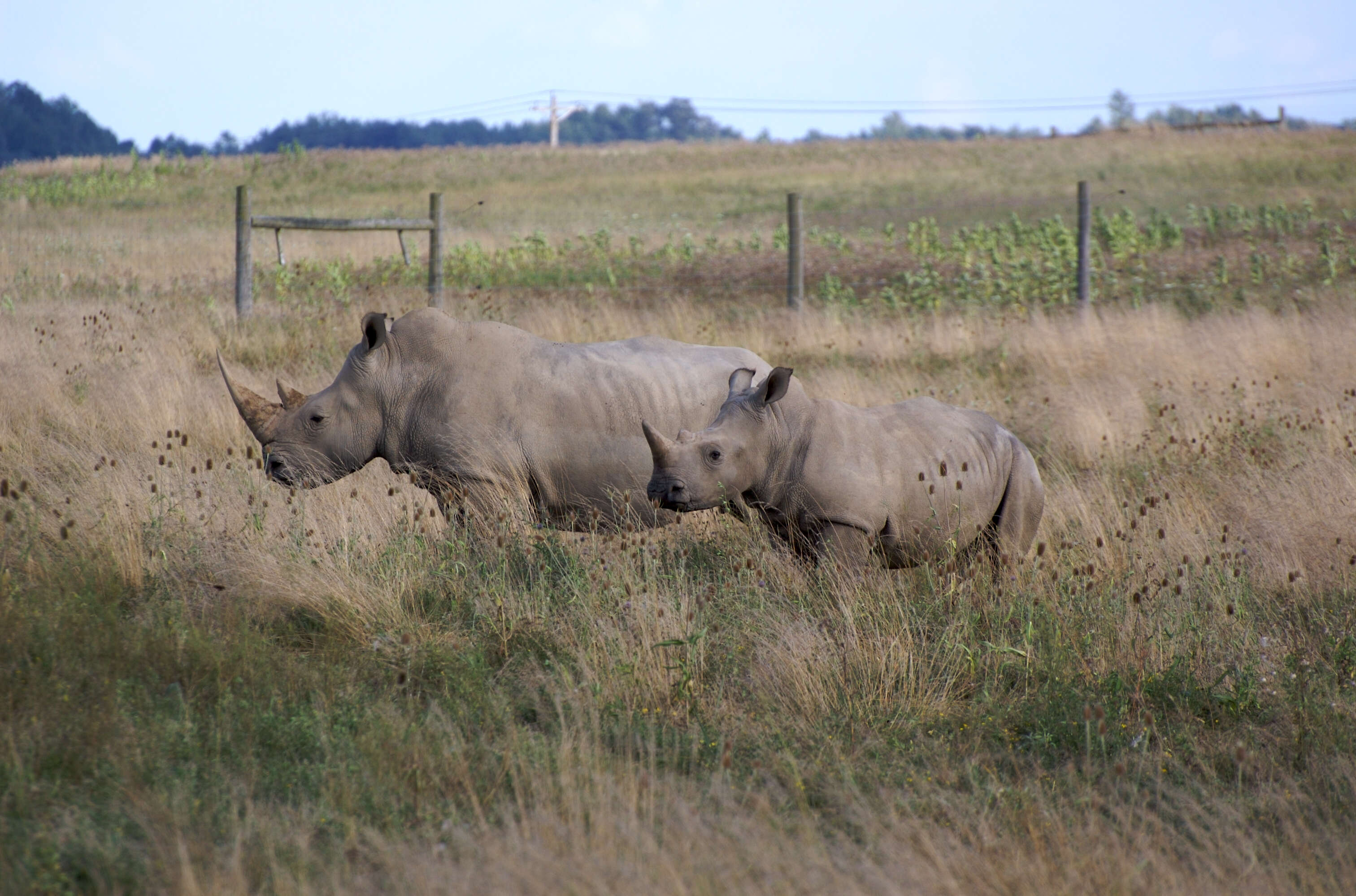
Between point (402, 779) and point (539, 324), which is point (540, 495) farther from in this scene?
point (539, 324)

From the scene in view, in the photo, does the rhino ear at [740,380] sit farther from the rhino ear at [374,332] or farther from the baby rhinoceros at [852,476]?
the rhino ear at [374,332]

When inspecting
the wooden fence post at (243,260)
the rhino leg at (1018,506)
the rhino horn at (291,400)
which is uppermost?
the wooden fence post at (243,260)

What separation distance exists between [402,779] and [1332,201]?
25.4 metres

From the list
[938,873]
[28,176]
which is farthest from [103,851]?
[28,176]

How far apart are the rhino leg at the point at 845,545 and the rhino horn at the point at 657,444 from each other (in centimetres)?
78

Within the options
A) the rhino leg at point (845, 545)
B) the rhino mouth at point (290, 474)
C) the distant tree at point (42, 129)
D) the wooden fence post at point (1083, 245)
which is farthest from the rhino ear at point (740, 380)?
the distant tree at point (42, 129)

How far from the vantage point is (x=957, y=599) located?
5008 mm

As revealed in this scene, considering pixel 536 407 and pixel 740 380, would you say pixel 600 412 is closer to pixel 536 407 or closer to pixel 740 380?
pixel 536 407

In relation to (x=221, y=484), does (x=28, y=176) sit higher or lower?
higher

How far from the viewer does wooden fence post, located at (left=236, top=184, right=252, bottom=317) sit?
12258 millimetres

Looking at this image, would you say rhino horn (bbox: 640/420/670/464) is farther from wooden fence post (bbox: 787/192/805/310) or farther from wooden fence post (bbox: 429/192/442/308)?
wooden fence post (bbox: 787/192/805/310)

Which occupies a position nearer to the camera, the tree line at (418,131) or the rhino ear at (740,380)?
the rhino ear at (740,380)

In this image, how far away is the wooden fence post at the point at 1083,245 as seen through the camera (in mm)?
13273

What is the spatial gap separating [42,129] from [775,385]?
97706 mm
